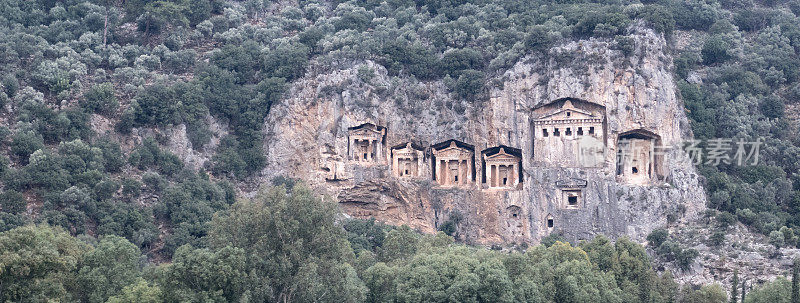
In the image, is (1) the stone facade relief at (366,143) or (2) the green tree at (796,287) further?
(1) the stone facade relief at (366,143)

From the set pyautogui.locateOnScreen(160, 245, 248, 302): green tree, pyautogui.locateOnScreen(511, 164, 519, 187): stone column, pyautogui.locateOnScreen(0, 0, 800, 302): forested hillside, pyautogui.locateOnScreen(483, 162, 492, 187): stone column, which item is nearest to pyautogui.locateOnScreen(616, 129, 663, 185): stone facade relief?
pyautogui.locateOnScreen(0, 0, 800, 302): forested hillside

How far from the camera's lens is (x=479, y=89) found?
234 feet

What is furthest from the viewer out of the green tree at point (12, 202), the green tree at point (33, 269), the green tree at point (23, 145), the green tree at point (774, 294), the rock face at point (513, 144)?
the rock face at point (513, 144)

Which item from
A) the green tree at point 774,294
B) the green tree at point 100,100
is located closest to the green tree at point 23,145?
the green tree at point 100,100

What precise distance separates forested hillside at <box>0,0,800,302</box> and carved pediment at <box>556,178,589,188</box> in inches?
170

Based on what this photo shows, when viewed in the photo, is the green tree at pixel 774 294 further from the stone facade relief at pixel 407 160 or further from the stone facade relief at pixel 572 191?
the stone facade relief at pixel 407 160

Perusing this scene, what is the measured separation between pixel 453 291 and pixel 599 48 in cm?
2499

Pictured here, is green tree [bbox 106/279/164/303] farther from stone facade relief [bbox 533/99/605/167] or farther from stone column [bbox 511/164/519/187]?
stone column [bbox 511/164/519/187]

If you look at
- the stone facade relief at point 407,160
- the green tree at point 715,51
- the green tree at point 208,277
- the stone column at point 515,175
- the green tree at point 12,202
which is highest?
the green tree at point 715,51

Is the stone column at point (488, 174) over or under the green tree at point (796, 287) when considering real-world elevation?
over

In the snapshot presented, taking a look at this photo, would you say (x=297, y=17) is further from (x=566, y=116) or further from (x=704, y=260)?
(x=704, y=260)

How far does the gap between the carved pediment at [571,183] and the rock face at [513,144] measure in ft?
0.30

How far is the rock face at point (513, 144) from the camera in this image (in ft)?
222

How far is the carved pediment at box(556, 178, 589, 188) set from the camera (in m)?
68.1
